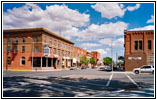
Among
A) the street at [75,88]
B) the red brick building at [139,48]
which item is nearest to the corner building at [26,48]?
the red brick building at [139,48]

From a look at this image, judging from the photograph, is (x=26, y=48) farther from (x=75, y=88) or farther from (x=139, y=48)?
(x=75, y=88)

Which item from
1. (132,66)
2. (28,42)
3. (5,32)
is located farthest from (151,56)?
(5,32)

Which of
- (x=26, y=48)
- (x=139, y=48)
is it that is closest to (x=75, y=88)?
(x=139, y=48)

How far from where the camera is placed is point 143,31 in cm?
3853

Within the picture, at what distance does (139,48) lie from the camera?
39.0 m

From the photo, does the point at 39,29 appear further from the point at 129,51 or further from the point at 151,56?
the point at 151,56

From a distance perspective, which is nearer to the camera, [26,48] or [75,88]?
[75,88]

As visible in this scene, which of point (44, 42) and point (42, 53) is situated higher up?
point (44, 42)

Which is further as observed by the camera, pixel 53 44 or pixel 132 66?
pixel 53 44

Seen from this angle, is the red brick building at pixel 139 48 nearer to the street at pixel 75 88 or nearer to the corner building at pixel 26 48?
the corner building at pixel 26 48

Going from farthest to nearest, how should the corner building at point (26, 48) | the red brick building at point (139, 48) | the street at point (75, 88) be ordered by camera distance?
the corner building at point (26, 48) < the red brick building at point (139, 48) < the street at point (75, 88)

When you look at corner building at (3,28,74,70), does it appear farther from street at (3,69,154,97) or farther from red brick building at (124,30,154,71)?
street at (3,69,154,97)

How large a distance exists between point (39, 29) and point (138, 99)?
4115 cm

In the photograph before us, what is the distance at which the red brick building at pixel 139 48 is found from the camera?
125 feet
